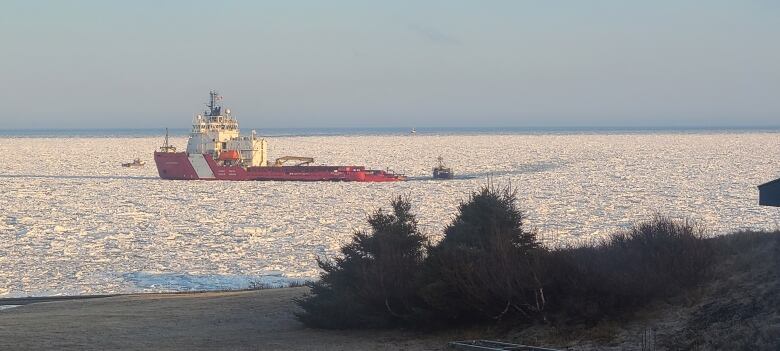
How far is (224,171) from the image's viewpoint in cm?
6081

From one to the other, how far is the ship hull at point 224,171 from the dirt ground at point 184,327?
4060 cm

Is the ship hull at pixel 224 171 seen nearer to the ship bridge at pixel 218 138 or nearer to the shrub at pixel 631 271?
the ship bridge at pixel 218 138

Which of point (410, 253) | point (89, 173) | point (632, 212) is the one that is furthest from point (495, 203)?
point (89, 173)

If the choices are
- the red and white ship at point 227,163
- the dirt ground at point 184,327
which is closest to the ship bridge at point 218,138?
the red and white ship at point 227,163

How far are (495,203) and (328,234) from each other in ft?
47.0

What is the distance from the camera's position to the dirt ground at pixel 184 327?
47.0ft

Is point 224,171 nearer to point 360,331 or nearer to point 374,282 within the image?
point 360,331

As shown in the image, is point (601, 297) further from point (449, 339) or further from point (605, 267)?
point (449, 339)

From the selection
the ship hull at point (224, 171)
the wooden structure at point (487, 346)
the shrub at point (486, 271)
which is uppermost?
the shrub at point (486, 271)

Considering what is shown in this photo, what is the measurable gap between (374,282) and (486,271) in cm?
186

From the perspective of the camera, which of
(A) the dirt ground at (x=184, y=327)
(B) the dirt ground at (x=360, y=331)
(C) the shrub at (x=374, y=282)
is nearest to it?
(B) the dirt ground at (x=360, y=331)

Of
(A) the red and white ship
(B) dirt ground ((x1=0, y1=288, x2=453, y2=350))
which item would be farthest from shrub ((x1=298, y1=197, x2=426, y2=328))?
(A) the red and white ship

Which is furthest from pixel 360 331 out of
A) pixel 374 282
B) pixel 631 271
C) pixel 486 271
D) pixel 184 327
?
pixel 631 271

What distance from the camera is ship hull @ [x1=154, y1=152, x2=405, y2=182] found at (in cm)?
5997
